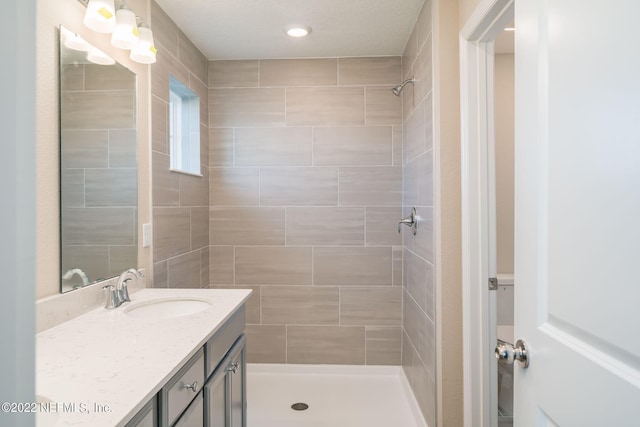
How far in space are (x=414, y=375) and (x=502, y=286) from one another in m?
0.82

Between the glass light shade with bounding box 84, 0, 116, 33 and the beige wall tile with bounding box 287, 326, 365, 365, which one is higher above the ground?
the glass light shade with bounding box 84, 0, 116, 33

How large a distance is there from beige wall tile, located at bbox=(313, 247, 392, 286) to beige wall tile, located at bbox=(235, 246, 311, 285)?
0.31 ft

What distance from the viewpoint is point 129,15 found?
163 cm

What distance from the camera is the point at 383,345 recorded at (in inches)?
117

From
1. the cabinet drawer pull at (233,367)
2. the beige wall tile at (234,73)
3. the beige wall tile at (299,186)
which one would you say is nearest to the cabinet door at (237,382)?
the cabinet drawer pull at (233,367)

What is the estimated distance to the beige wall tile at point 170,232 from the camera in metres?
2.10

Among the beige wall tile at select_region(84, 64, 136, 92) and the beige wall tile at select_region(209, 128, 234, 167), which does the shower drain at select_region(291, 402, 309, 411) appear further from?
the beige wall tile at select_region(84, 64, 136, 92)

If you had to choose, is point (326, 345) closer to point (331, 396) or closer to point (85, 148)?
point (331, 396)

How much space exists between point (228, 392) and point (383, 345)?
1.67 meters

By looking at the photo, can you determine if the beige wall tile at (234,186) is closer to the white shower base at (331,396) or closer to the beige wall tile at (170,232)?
the beige wall tile at (170,232)

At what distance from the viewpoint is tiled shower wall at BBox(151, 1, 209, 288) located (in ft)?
6.92

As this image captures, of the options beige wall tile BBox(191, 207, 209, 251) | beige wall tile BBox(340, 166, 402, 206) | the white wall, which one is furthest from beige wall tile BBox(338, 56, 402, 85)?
the white wall

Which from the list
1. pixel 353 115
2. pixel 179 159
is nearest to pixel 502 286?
pixel 353 115

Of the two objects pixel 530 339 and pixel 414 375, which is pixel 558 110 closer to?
pixel 530 339
